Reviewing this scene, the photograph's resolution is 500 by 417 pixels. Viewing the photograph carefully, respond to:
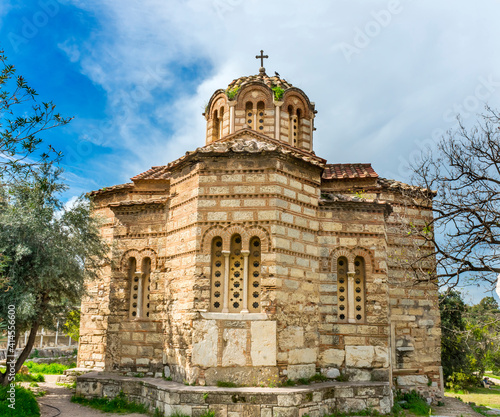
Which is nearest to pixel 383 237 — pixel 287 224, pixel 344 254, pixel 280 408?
pixel 344 254

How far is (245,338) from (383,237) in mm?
4278

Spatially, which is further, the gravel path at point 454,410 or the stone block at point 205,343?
the gravel path at point 454,410

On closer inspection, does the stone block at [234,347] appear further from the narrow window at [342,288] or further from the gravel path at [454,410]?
the gravel path at [454,410]

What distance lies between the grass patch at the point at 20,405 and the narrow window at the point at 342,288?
6702 mm

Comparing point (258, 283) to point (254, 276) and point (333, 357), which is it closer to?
point (254, 276)

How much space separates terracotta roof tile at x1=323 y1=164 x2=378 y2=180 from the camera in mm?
13984

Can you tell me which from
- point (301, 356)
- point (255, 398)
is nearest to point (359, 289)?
point (301, 356)

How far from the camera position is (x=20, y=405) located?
9023 millimetres

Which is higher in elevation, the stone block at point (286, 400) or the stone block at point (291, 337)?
the stone block at point (291, 337)

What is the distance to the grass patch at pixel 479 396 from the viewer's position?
1563cm

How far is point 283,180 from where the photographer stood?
34.7 feet

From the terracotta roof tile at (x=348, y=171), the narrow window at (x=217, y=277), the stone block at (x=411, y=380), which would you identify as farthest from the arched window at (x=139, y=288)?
the stone block at (x=411, y=380)

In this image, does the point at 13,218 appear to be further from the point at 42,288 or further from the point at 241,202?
the point at 241,202

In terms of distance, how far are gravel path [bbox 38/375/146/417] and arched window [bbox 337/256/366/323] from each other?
4.98 m
